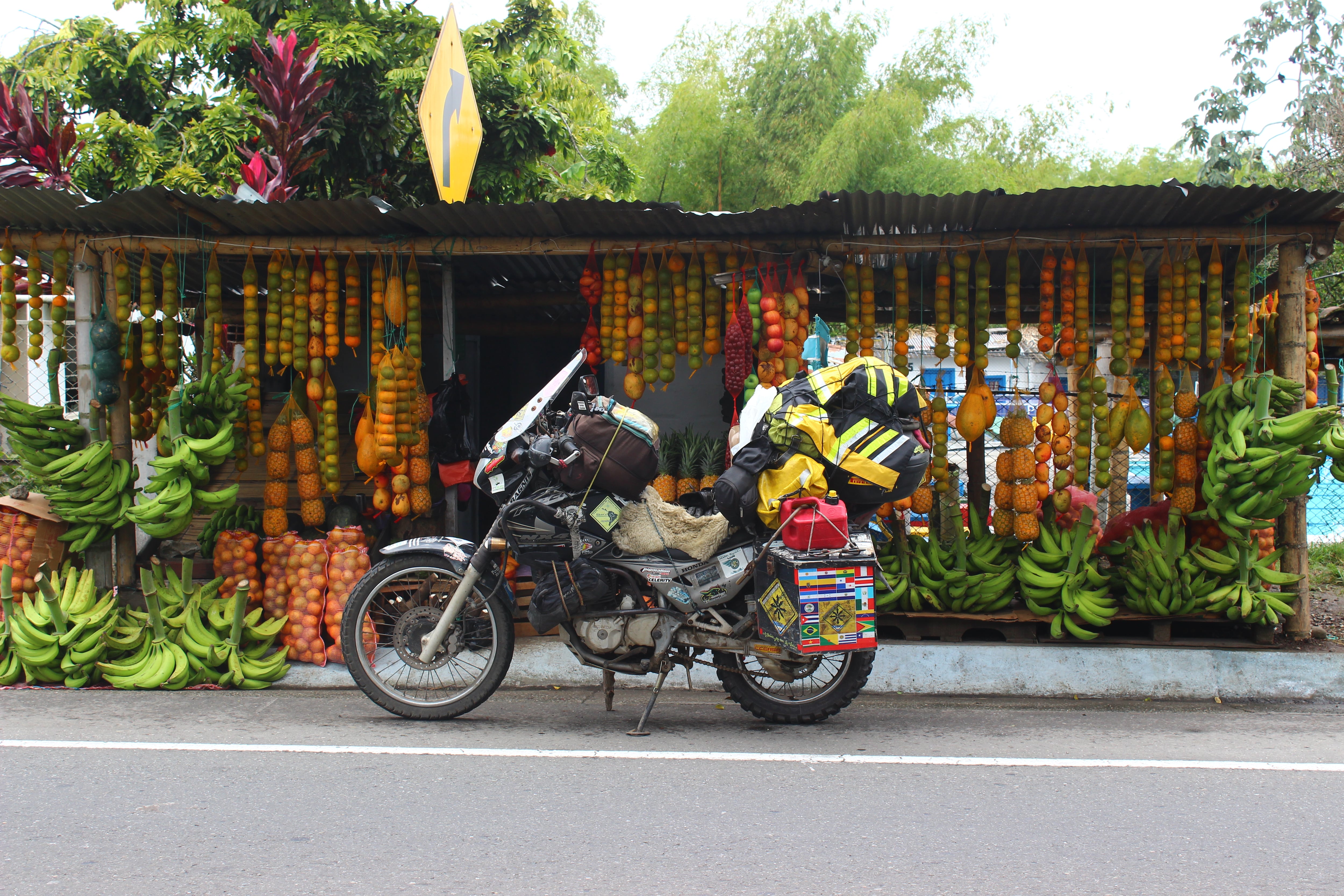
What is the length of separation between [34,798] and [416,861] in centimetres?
174

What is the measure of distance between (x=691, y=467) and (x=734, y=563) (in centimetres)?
248

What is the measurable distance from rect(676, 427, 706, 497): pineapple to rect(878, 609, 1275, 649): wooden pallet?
5.75 feet

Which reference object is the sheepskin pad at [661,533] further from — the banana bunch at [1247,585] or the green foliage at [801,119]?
the green foliage at [801,119]

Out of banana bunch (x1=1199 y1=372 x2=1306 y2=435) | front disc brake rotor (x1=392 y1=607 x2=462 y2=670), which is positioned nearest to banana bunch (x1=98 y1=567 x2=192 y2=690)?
front disc brake rotor (x1=392 y1=607 x2=462 y2=670)

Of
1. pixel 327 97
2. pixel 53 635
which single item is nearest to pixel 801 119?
pixel 327 97

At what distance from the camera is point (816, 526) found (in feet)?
13.8

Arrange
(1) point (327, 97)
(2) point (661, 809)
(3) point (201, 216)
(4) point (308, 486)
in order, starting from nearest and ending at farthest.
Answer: (2) point (661, 809), (3) point (201, 216), (4) point (308, 486), (1) point (327, 97)

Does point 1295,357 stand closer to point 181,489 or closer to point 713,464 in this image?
point 713,464

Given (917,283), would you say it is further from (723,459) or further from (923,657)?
(923,657)

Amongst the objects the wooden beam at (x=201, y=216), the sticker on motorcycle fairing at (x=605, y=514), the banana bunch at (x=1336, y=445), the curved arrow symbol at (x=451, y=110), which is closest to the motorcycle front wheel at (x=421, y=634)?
the sticker on motorcycle fairing at (x=605, y=514)

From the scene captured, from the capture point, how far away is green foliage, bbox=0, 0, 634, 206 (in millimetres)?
11039

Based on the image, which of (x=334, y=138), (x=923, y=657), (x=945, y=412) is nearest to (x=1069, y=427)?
(x=945, y=412)

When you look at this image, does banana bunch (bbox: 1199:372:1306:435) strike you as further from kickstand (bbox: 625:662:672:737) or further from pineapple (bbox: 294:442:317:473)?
pineapple (bbox: 294:442:317:473)

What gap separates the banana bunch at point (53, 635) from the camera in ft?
18.3
